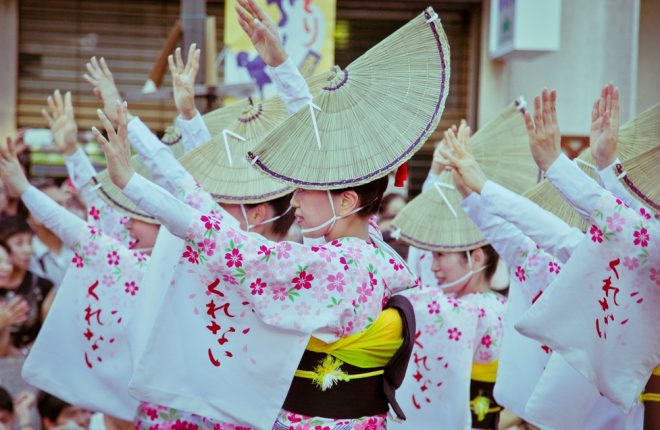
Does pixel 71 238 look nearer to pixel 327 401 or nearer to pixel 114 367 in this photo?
pixel 114 367

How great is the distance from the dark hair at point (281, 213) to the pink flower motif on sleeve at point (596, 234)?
1425 millimetres

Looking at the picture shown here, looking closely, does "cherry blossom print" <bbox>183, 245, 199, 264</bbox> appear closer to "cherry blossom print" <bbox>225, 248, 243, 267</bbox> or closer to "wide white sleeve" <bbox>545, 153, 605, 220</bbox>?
"cherry blossom print" <bbox>225, 248, 243, 267</bbox>

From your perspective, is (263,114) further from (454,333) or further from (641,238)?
(641,238)

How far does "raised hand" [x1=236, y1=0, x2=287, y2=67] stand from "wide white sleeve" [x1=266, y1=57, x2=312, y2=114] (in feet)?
0.10

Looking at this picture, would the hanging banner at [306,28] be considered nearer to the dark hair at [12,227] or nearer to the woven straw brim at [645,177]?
the dark hair at [12,227]

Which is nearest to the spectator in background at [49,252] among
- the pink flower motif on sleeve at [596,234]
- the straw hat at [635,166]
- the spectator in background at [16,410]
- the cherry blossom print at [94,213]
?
the spectator in background at [16,410]

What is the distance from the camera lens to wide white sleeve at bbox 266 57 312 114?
160 inches

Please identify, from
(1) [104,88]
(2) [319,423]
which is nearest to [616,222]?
(2) [319,423]

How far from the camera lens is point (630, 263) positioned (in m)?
3.48

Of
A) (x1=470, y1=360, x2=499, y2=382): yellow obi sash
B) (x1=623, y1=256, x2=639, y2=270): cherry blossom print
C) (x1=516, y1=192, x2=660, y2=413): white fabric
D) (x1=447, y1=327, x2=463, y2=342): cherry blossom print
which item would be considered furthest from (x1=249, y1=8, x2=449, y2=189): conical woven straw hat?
(x1=470, y1=360, x2=499, y2=382): yellow obi sash

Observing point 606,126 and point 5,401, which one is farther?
point 5,401

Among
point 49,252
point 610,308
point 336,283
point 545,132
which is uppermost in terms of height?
point 545,132

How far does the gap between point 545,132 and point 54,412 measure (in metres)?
3.68

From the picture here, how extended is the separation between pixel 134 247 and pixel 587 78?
17.8ft
